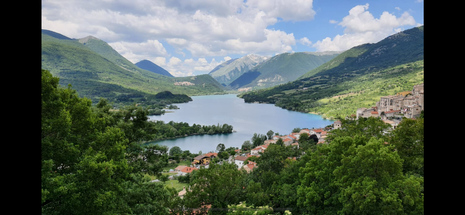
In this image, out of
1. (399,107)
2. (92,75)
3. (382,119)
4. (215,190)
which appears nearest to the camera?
(215,190)

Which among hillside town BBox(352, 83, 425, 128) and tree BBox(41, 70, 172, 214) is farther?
hillside town BBox(352, 83, 425, 128)

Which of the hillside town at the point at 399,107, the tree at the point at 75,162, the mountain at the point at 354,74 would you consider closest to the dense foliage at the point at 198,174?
the tree at the point at 75,162

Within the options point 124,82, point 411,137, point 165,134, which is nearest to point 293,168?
point 411,137

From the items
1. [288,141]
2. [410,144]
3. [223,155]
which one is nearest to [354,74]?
[288,141]

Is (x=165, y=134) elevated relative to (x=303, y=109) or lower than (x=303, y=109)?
lower

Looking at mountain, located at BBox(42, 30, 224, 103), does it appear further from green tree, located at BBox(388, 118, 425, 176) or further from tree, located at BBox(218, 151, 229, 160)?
green tree, located at BBox(388, 118, 425, 176)

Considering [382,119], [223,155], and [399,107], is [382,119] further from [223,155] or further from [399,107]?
[223,155]

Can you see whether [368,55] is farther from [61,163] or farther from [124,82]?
[61,163]

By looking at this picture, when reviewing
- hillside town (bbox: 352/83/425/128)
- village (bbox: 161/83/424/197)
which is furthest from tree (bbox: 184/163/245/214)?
hillside town (bbox: 352/83/425/128)
